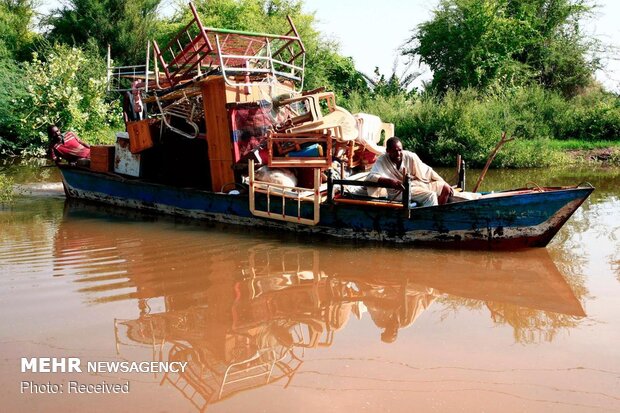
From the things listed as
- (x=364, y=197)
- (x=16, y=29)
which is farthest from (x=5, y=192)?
(x=16, y=29)

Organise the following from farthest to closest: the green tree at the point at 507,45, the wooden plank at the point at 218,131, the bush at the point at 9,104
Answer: the green tree at the point at 507,45, the bush at the point at 9,104, the wooden plank at the point at 218,131

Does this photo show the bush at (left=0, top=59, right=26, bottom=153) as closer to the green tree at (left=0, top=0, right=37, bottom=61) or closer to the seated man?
the green tree at (left=0, top=0, right=37, bottom=61)

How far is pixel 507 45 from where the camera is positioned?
981 inches

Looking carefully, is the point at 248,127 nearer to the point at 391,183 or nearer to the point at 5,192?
the point at 391,183

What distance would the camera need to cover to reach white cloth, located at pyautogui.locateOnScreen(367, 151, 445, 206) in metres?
8.28

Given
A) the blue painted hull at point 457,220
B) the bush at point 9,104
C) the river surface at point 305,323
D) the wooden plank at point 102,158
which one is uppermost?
the bush at point 9,104

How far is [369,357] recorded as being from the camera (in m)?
4.89

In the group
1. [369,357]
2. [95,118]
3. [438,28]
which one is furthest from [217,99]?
[438,28]

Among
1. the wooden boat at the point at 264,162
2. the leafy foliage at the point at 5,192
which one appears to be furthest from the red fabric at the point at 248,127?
the leafy foliage at the point at 5,192

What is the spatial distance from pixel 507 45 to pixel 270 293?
70.7ft

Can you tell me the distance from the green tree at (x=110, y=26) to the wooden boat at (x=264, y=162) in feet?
63.3

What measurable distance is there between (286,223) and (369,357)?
4.71 m

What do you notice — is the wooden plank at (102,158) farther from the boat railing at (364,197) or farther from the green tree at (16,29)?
the green tree at (16,29)

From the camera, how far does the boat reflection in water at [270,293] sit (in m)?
5.05
